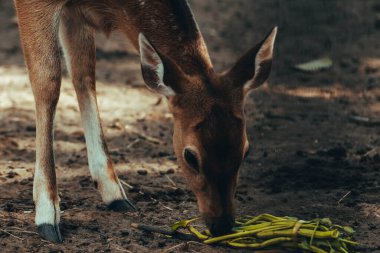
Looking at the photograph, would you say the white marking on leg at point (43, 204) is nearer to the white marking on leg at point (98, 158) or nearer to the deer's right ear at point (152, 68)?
the white marking on leg at point (98, 158)

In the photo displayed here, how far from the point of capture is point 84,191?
21.1 feet

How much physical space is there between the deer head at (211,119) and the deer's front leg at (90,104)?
891mm

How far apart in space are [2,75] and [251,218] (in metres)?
4.44

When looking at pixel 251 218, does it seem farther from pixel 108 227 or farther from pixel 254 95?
pixel 254 95

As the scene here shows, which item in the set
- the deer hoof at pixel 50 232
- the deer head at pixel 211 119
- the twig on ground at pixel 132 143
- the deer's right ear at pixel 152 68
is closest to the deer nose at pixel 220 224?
the deer head at pixel 211 119

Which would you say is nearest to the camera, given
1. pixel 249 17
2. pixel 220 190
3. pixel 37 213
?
pixel 220 190

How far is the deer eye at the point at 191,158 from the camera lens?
5.12 meters

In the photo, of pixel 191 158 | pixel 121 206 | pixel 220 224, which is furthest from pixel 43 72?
pixel 220 224

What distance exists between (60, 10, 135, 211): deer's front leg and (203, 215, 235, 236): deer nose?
1.08m

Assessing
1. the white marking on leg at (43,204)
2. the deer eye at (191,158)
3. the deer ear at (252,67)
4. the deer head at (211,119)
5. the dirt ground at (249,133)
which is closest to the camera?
the deer head at (211,119)

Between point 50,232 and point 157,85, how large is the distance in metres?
1.16

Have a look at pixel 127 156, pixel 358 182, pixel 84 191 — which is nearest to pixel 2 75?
pixel 127 156

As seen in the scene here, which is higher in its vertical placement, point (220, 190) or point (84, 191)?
point (220, 190)

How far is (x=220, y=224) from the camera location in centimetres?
507
